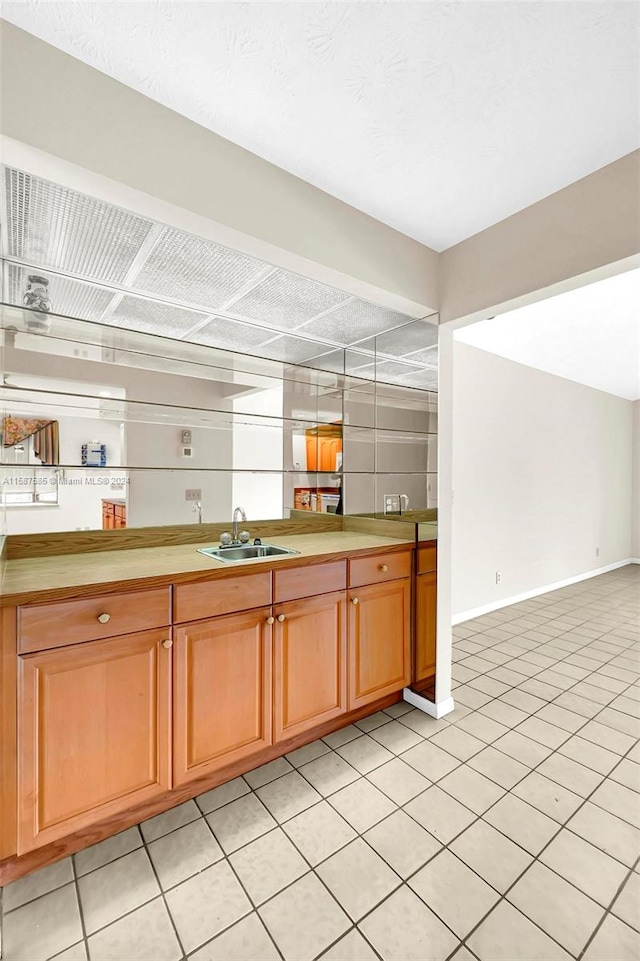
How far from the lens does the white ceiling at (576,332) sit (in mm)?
3467

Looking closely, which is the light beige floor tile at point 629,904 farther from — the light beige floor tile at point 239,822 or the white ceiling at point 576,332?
the white ceiling at point 576,332

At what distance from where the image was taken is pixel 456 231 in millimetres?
2260

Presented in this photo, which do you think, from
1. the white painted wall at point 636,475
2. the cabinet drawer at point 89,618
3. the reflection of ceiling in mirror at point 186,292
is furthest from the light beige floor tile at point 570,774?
the white painted wall at point 636,475

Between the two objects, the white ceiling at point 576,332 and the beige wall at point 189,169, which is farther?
the white ceiling at point 576,332

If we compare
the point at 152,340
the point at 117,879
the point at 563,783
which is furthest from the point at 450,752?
the point at 152,340

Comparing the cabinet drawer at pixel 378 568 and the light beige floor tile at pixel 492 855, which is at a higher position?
the cabinet drawer at pixel 378 568

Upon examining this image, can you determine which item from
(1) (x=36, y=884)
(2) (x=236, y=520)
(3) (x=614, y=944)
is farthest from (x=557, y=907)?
(2) (x=236, y=520)

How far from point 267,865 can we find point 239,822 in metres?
0.23

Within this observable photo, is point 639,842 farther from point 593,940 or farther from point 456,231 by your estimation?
point 456,231

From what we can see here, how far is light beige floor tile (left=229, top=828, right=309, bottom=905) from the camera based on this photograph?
4.73ft

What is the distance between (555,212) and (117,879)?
121 inches

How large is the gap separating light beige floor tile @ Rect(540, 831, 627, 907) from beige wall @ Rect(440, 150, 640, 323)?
2.22 m

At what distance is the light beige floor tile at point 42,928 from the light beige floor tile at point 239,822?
0.48m

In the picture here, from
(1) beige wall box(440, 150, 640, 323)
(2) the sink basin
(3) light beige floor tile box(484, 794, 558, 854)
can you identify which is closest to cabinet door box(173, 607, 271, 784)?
(2) the sink basin
